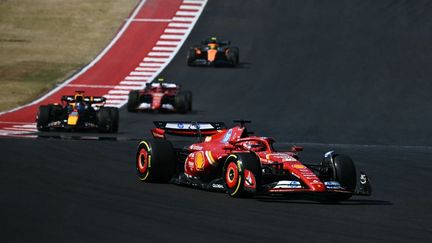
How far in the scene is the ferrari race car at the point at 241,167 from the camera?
57.7ft

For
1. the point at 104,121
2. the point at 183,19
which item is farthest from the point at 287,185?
the point at 183,19

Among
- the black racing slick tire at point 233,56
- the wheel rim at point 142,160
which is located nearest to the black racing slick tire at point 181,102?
the black racing slick tire at point 233,56

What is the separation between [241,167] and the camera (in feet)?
57.8

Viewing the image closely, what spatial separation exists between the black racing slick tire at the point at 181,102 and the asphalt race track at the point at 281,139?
0.52 metres

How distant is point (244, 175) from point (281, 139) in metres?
15.4

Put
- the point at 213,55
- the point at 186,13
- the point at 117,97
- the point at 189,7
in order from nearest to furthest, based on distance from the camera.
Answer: the point at 117,97 → the point at 213,55 → the point at 186,13 → the point at 189,7

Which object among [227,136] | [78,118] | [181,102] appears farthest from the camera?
[181,102]

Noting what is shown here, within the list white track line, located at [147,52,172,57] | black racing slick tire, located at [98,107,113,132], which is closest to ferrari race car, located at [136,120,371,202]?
black racing slick tire, located at [98,107,113,132]

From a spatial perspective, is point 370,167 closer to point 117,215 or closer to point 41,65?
point 117,215

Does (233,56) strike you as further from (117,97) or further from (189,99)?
(189,99)

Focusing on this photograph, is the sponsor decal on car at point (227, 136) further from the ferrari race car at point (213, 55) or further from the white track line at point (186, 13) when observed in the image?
the white track line at point (186, 13)

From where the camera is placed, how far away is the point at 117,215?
14945 millimetres

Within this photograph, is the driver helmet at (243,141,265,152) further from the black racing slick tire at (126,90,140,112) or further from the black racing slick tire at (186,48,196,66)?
the black racing slick tire at (186,48,196,66)

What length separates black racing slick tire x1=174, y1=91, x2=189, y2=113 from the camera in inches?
1594
